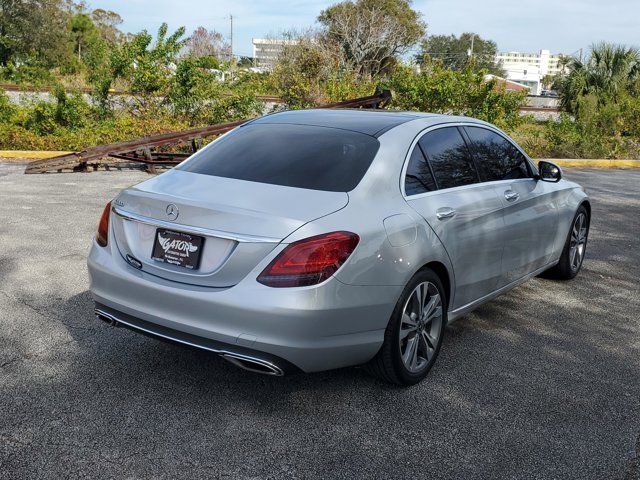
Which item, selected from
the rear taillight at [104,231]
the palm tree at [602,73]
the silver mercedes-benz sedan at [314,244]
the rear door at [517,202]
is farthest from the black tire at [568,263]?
the palm tree at [602,73]

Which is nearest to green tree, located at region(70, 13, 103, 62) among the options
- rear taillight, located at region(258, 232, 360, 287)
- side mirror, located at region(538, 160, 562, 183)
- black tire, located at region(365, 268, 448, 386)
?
side mirror, located at region(538, 160, 562, 183)

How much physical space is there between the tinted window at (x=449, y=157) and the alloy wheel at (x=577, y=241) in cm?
212

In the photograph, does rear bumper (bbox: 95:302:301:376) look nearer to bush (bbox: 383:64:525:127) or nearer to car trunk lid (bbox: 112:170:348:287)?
car trunk lid (bbox: 112:170:348:287)

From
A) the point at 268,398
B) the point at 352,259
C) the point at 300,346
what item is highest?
the point at 352,259

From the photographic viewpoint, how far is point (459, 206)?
4.48 meters

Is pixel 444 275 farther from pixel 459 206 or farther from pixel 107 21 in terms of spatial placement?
pixel 107 21

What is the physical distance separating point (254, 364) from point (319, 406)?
23.8 inches

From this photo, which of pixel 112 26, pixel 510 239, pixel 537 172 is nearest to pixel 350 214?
pixel 510 239

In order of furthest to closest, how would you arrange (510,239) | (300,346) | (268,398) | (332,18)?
(332,18) → (510,239) → (268,398) → (300,346)

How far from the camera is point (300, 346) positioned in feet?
11.2

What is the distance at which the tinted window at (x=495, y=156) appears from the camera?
5090mm

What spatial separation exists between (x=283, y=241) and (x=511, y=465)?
153 centimetres

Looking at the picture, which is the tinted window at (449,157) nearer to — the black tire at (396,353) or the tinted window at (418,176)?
the tinted window at (418,176)

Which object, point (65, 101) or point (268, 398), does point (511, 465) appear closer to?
point (268, 398)
